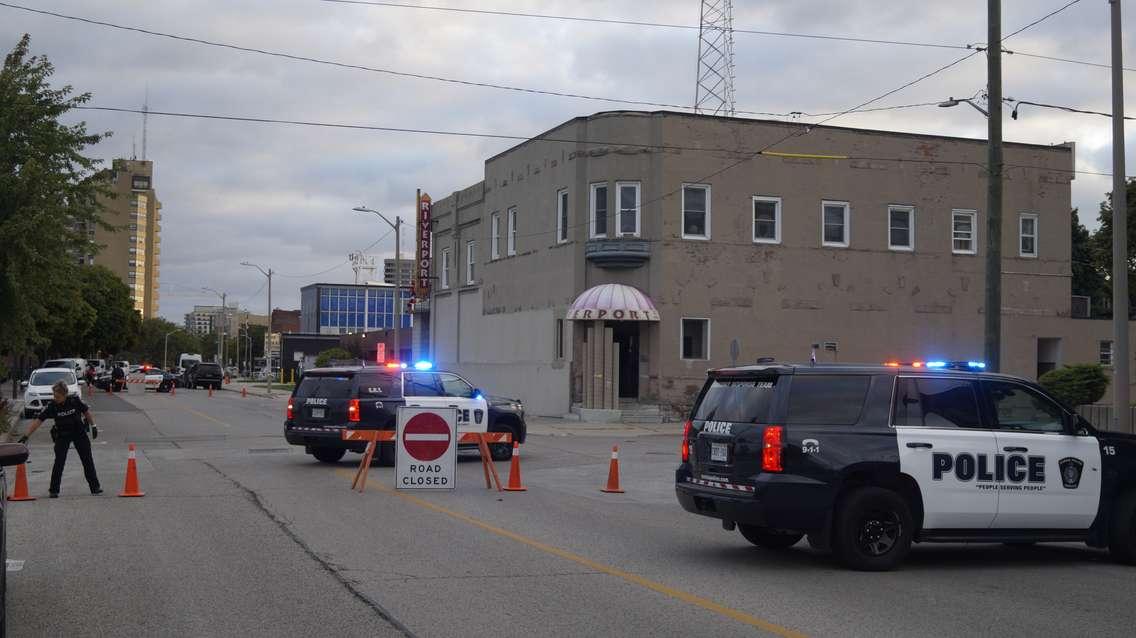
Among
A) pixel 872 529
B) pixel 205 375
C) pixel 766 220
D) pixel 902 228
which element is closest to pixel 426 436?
pixel 872 529

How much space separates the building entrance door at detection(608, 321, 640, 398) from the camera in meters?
38.5

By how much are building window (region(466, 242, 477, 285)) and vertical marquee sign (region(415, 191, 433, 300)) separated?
2213 mm

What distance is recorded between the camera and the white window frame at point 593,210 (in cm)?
3841

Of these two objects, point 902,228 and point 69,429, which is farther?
point 902,228

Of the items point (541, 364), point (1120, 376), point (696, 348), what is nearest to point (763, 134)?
point (696, 348)

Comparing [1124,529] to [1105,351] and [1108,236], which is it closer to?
[1105,351]

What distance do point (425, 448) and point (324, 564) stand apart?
6.11m

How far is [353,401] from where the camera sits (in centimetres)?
2053

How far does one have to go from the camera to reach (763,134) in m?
38.7

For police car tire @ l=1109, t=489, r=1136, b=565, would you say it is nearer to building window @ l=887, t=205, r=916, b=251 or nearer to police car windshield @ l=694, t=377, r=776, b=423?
police car windshield @ l=694, t=377, r=776, b=423

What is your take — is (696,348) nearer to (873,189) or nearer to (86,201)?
(873,189)

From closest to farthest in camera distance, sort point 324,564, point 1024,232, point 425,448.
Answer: point 324,564 < point 425,448 < point 1024,232

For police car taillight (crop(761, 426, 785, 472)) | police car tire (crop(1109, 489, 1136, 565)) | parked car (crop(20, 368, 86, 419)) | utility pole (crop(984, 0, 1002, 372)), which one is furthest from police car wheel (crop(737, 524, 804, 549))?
parked car (crop(20, 368, 86, 419))

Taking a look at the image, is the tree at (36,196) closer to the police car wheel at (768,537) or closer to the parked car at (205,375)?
the police car wheel at (768,537)
